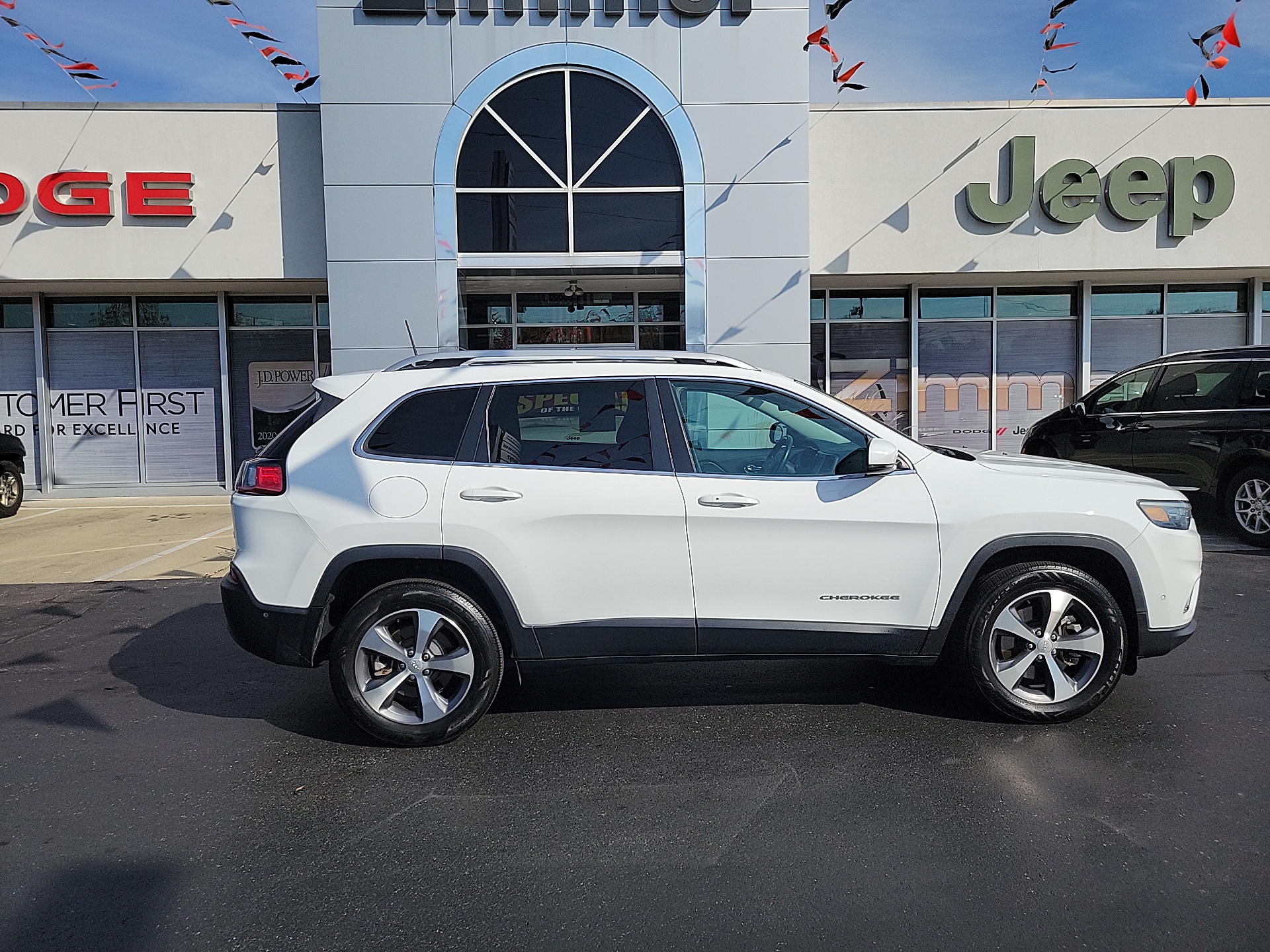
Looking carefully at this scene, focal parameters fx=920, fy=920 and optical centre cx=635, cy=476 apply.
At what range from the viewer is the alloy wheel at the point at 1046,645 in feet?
14.1

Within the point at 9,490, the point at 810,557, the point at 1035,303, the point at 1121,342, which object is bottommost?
the point at 9,490

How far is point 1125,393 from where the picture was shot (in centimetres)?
1005

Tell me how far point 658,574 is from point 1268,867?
8.09 ft

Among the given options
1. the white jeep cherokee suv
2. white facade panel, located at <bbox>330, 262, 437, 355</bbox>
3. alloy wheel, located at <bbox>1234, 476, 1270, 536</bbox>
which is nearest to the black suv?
alloy wheel, located at <bbox>1234, 476, 1270, 536</bbox>

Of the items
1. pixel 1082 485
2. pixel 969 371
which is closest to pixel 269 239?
pixel 969 371

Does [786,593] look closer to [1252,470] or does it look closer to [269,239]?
[1252,470]

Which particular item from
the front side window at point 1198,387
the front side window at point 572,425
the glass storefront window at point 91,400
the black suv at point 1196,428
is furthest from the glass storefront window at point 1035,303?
the glass storefront window at point 91,400

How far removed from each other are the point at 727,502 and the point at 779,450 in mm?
483

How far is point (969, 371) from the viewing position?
1563 centimetres

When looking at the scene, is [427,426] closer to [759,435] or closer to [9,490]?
[759,435]

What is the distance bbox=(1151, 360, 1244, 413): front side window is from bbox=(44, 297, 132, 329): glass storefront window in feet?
48.7

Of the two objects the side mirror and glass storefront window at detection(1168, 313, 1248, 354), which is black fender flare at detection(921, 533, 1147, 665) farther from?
glass storefront window at detection(1168, 313, 1248, 354)

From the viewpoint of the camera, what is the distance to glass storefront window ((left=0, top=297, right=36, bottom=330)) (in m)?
14.8

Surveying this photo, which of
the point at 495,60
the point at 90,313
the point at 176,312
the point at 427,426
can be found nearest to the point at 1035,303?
the point at 495,60
